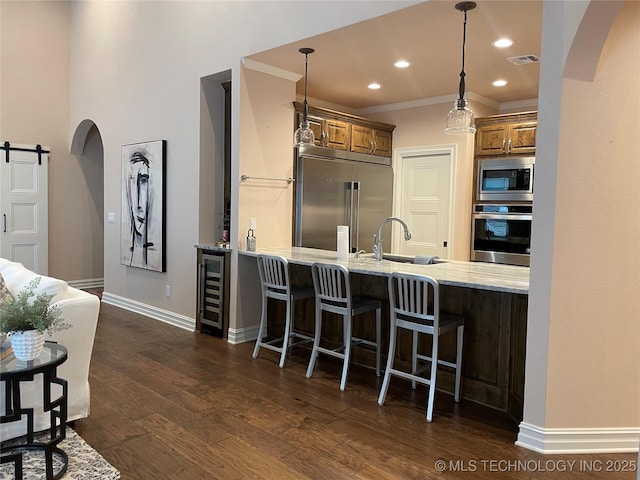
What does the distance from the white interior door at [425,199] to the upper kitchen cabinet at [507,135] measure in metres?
0.42

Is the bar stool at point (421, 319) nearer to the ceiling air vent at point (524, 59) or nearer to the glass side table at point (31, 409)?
the glass side table at point (31, 409)

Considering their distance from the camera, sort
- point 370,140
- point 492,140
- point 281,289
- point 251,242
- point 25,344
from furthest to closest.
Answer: point 370,140 → point 492,140 → point 251,242 → point 281,289 → point 25,344

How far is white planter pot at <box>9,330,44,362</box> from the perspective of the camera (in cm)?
221

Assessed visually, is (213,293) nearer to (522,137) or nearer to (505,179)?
(505,179)

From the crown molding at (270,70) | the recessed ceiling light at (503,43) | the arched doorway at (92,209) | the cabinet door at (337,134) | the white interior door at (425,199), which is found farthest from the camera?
the arched doorway at (92,209)

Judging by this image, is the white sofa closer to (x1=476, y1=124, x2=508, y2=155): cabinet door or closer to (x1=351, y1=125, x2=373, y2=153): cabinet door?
(x1=351, y1=125, x2=373, y2=153): cabinet door

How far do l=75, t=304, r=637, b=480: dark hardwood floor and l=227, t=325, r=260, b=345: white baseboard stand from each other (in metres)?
0.53

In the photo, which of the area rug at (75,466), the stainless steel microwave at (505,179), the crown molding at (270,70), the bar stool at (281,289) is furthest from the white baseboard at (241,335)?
the stainless steel microwave at (505,179)

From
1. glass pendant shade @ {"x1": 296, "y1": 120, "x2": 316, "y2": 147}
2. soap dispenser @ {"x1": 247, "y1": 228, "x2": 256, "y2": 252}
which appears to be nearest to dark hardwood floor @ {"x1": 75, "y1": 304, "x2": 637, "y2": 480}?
soap dispenser @ {"x1": 247, "y1": 228, "x2": 256, "y2": 252}

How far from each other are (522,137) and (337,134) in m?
2.05

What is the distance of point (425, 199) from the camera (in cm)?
622

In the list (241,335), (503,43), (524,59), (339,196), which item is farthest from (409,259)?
(524,59)

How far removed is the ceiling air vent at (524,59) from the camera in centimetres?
422

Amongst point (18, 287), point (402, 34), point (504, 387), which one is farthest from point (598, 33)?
point (18, 287)
